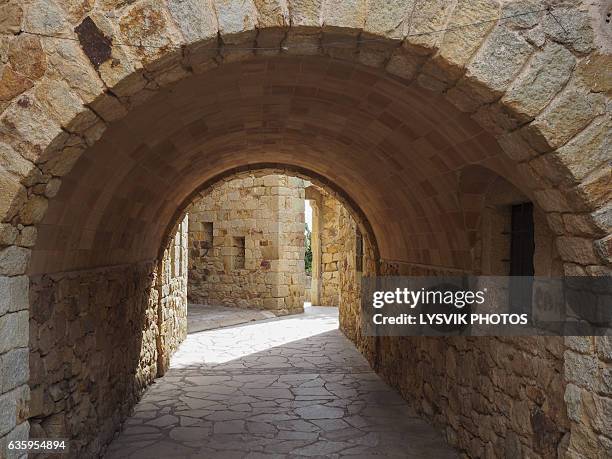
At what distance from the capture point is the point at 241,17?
97.7 inches

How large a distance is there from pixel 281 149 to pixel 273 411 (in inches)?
133

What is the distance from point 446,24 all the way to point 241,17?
1008 mm

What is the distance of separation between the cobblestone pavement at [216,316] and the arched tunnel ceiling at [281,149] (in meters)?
5.49

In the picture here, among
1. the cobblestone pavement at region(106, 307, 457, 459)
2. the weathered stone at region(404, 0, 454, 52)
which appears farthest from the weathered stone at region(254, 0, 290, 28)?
the cobblestone pavement at region(106, 307, 457, 459)

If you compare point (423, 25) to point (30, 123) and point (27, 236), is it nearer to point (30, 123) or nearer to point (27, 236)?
point (30, 123)

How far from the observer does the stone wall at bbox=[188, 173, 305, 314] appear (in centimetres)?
1479

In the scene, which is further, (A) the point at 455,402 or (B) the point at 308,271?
(B) the point at 308,271

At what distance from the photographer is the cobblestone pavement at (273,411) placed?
4.91 m

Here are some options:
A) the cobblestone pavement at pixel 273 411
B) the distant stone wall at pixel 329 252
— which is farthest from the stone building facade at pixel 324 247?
the cobblestone pavement at pixel 273 411

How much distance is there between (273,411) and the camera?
6.05 metres

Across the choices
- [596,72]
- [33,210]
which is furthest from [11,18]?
[596,72]

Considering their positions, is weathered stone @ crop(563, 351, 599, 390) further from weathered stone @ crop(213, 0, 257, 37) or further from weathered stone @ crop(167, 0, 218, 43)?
weathered stone @ crop(167, 0, 218, 43)

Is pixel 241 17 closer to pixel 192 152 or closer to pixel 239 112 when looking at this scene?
pixel 239 112

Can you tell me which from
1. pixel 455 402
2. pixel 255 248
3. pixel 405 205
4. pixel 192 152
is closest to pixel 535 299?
pixel 455 402
